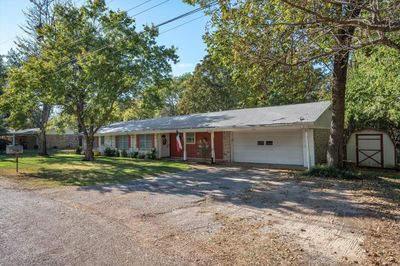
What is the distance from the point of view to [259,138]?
16.7 m

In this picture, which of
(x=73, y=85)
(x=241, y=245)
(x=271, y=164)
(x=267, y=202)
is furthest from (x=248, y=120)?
(x=241, y=245)

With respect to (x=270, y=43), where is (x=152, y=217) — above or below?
below

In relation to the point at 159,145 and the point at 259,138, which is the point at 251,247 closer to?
the point at 259,138

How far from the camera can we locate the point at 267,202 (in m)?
7.64

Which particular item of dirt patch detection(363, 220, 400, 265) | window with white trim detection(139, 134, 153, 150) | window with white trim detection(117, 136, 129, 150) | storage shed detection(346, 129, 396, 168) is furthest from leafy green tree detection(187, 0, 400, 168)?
window with white trim detection(117, 136, 129, 150)

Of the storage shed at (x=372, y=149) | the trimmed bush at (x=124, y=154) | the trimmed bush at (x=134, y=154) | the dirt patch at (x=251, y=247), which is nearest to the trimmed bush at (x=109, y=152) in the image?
the trimmed bush at (x=124, y=154)

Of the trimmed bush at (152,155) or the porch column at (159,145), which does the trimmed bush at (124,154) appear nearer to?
the trimmed bush at (152,155)

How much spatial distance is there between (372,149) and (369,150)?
0.53 feet

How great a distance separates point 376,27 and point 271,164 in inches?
475

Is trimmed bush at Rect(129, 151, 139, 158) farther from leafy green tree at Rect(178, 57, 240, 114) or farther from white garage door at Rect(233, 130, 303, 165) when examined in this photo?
leafy green tree at Rect(178, 57, 240, 114)

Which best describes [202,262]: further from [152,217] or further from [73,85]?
[73,85]

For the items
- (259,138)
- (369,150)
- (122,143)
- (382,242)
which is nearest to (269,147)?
(259,138)

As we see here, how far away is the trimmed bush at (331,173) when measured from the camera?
11.3 meters

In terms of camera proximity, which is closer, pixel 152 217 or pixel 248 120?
pixel 152 217
